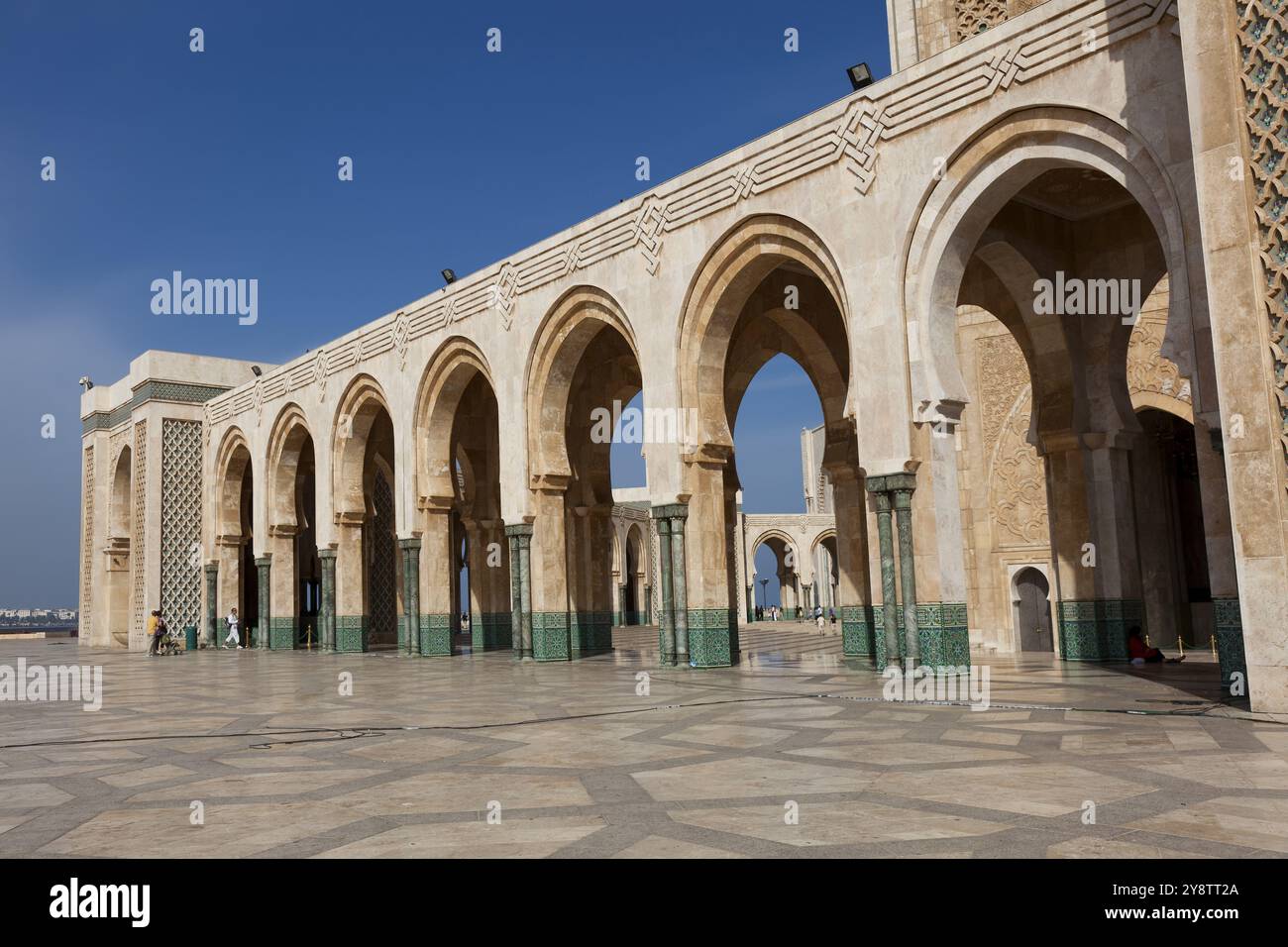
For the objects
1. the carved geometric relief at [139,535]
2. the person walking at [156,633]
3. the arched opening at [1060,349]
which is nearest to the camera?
the arched opening at [1060,349]

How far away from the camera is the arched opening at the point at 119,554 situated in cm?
2638

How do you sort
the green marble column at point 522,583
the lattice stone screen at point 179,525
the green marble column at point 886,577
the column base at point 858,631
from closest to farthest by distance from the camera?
the green marble column at point 886,577, the column base at point 858,631, the green marble column at point 522,583, the lattice stone screen at point 179,525

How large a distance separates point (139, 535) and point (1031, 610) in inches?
791

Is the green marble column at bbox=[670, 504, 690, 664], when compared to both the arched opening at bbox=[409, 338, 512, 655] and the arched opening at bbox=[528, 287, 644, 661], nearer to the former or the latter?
the arched opening at bbox=[528, 287, 644, 661]

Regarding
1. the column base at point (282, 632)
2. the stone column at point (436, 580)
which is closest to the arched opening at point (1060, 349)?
the stone column at point (436, 580)

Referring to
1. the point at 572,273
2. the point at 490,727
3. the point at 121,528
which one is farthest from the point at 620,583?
the point at 490,727

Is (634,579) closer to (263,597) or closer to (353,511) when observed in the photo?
(263,597)

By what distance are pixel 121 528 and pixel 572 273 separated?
18365 millimetres

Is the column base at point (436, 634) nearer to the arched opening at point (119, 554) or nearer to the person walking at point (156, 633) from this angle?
the person walking at point (156, 633)

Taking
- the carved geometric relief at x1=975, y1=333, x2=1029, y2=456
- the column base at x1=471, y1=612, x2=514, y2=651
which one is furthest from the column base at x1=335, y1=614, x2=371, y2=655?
the carved geometric relief at x1=975, y1=333, x2=1029, y2=456

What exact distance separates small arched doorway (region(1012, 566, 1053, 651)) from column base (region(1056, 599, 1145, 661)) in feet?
8.05

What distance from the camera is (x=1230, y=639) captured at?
7184mm

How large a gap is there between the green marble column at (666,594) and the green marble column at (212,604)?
13987mm
